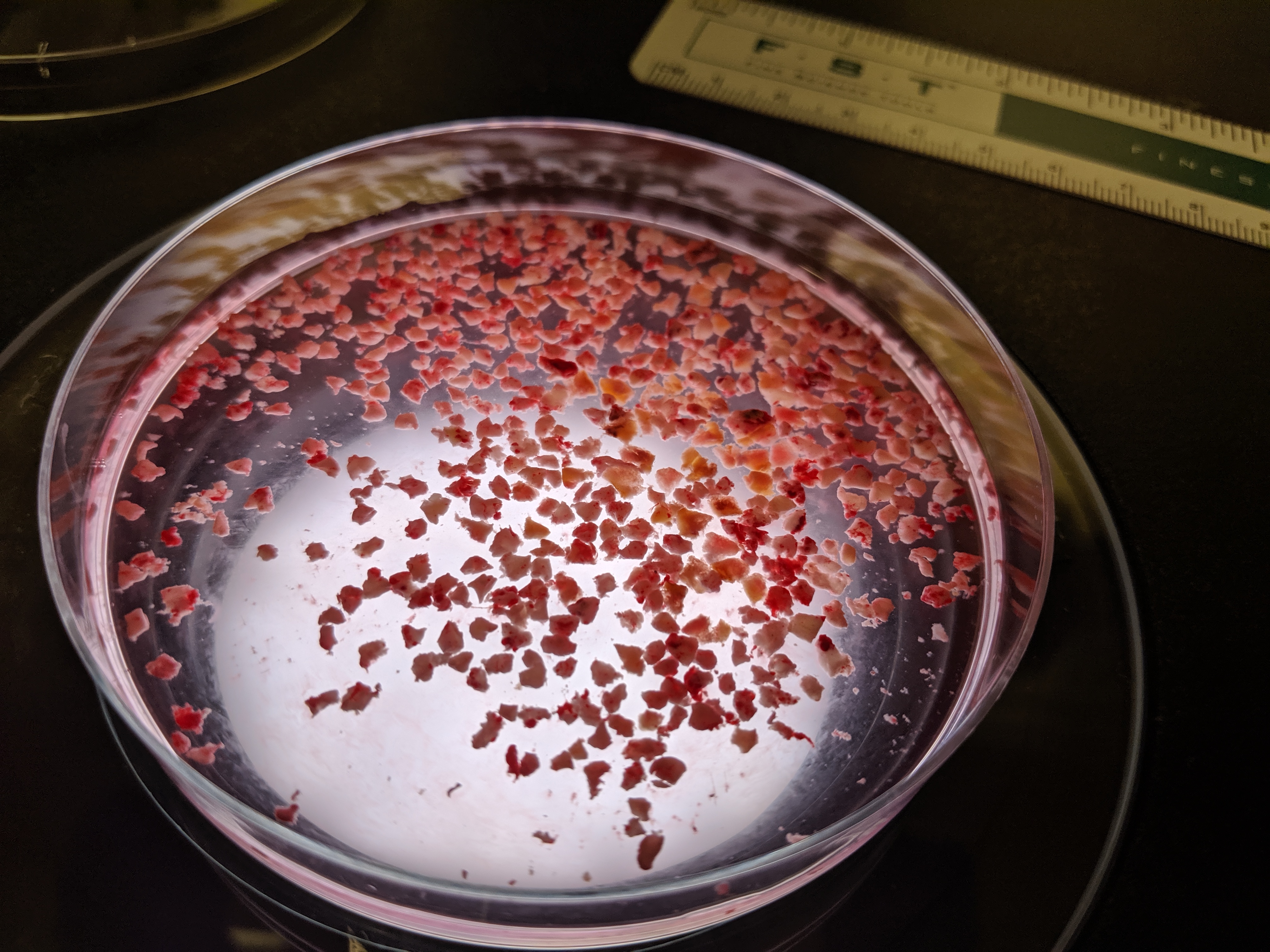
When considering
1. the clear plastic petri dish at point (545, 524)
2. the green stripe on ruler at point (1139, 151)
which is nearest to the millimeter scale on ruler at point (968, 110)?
the green stripe on ruler at point (1139, 151)

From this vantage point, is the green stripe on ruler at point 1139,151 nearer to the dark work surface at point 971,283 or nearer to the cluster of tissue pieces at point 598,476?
the dark work surface at point 971,283

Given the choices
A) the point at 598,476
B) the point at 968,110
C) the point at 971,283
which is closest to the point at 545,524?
the point at 598,476

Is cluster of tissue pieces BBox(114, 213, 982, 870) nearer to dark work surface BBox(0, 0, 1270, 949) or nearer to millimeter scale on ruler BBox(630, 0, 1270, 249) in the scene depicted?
dark work surface BBox(0, 0, 1270, 949)

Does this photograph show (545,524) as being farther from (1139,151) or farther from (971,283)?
(1139,151)

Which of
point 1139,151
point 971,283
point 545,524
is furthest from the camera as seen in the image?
point 1139,151

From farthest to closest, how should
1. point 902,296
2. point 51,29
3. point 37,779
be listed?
point 51,29 → point 902,296 → point 37,779

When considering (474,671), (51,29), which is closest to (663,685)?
(474,671)

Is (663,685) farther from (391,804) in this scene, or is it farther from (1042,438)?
(1042,438)

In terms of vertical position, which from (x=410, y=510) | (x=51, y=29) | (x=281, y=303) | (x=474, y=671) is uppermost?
(x=51, y=29)

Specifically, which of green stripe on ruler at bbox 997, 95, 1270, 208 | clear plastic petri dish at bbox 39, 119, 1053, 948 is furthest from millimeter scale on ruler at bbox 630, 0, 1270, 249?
clear plastic petri dish at bbox 39, 119, 1053, 948
